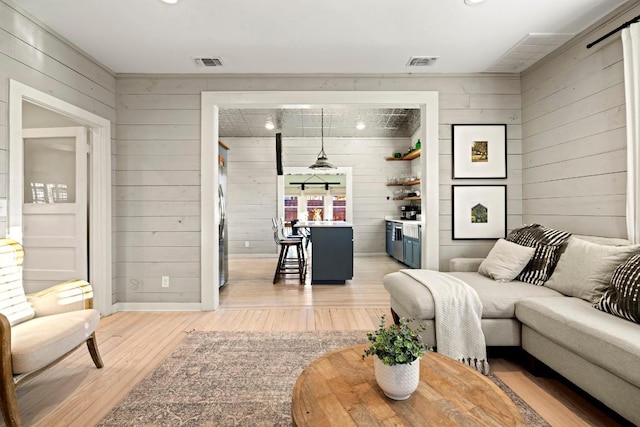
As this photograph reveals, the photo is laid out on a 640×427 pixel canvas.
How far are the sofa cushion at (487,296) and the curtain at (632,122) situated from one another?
0.75 metres

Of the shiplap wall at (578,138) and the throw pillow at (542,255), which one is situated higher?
the shiplap wall at (578,138)

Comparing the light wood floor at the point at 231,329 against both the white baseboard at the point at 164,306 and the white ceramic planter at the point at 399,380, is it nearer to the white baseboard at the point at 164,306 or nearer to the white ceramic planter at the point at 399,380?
the white baseboard at the point at 164,306

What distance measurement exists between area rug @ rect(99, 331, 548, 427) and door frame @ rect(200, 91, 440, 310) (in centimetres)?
96

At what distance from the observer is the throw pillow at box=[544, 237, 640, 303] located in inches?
84.7

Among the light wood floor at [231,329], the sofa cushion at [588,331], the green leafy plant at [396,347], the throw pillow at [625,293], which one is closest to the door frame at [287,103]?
the light wood floor at [231,329]

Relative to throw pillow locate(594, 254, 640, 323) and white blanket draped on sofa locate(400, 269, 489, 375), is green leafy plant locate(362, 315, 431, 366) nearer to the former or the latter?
white blanket draped on sofa locate(400, 269, 489, 375)

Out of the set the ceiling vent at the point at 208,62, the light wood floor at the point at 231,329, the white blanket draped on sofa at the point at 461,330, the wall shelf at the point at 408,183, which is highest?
the ceiling vent at the point at 208,62

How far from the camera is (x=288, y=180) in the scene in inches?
350

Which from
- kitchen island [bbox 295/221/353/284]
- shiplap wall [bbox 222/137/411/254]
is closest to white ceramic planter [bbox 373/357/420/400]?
kitchen island [bbox 295/221/353/284]

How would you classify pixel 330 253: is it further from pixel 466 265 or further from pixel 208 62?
pixel 208 62

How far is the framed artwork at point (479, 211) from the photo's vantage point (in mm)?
3652

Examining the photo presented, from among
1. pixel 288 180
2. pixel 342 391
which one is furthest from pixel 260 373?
pixel 288 180

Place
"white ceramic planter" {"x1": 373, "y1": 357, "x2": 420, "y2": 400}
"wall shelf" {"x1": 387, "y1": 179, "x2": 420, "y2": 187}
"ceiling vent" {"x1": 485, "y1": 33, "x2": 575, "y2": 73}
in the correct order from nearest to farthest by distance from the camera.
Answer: "white ceramic planter" {"x1": 373, "y1": 357, "x2": 420, "y2": 400}, "ceiling vent" {"x1": 485, "y1": 33, "x2": 575, "y2": 73}, "wall shelf" {"x1": 387, "y1": 179, "x2": 420, "y2": 187}

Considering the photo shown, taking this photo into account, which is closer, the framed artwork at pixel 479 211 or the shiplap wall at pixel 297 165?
the framed artwork at pixel 479 211
